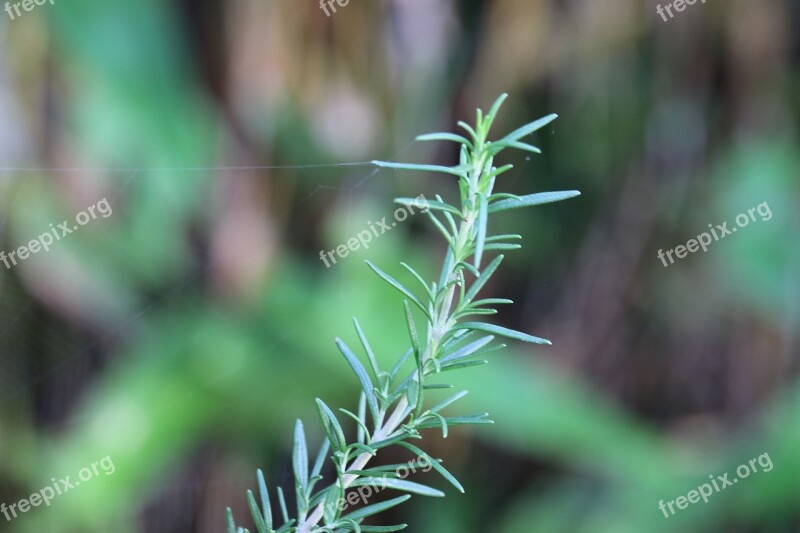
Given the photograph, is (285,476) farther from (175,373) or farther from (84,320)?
(84,320)

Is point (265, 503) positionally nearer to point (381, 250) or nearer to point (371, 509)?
point (371, 509)

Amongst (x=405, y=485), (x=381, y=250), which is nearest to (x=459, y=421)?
(x=405, y=485)

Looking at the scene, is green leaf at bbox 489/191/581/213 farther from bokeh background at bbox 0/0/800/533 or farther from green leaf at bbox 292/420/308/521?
bokeh background at bbox 0/0/800/533

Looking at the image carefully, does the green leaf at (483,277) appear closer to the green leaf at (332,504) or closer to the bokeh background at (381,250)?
the green leaf at (332,504)

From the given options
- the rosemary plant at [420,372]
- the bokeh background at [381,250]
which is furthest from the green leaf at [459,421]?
the bokeh background at [381,250]

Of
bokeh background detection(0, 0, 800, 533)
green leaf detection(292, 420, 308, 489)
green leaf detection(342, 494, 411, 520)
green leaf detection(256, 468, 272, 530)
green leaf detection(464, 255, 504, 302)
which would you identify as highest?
bokeh background detection(0, 0, 800, 533)

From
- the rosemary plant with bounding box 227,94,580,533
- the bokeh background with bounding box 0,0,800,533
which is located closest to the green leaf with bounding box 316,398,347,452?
the rosemary plant with bounding box 227,94,580,533
